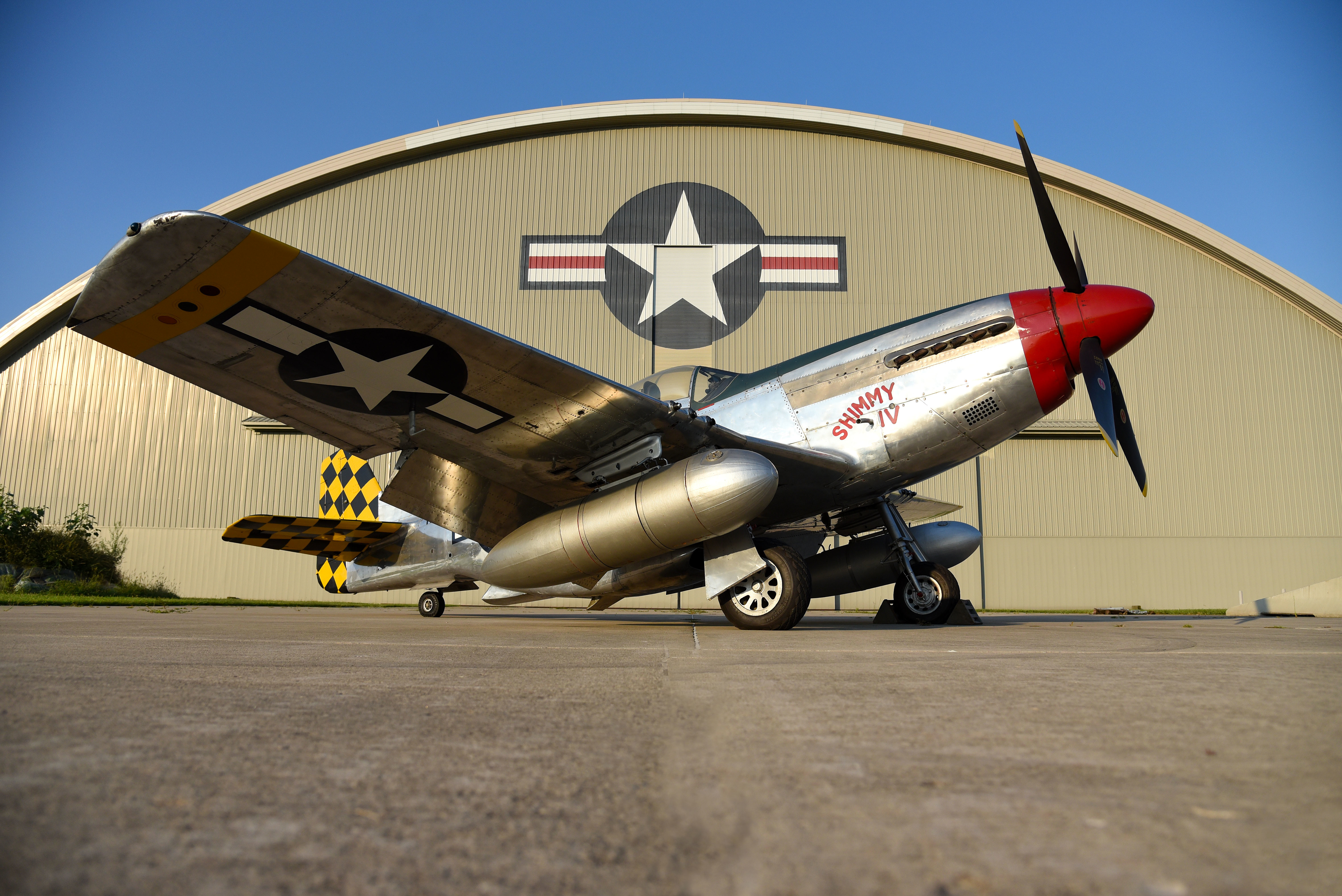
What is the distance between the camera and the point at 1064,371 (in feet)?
19.0

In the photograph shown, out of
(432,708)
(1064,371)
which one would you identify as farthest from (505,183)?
(432,708)

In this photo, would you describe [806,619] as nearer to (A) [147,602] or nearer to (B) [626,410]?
(B) [626,410]

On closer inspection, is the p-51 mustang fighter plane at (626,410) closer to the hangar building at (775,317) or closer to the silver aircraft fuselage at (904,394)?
the silver aircraft fuselage at (904,394)

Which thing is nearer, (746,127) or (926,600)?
(926,600)

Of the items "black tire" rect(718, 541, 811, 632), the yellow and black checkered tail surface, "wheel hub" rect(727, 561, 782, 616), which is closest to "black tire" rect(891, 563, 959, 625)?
"black tire" rect(718, 541, 811, 632)

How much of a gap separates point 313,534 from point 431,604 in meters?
1.98

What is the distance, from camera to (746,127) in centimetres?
1914

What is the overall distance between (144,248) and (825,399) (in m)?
4.95

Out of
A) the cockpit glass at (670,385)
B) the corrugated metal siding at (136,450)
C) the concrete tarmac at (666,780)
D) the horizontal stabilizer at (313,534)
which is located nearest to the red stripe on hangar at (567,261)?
the corrugated metal siding at (136,450)

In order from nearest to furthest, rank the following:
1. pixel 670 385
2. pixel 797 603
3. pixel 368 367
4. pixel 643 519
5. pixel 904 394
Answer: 1. pixel 368 367
2. pixel 643 519
3. pixel 797 603
4. pixel 904 394
5. pixel 670 385

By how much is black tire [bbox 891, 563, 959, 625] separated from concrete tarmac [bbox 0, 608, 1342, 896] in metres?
4.33

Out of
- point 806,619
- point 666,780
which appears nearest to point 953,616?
point 806,619

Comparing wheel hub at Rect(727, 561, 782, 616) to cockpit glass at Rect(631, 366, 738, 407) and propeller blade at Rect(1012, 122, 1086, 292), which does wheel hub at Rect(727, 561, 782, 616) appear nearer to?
cockpit glass at Rect(631, 366, 738, 407)

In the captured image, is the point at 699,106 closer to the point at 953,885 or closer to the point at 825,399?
the point at 825,399
